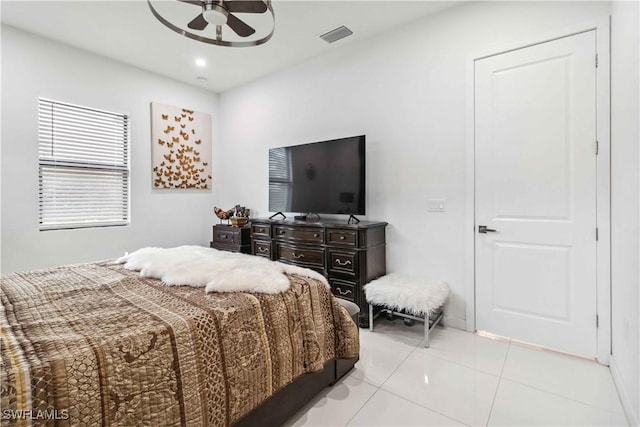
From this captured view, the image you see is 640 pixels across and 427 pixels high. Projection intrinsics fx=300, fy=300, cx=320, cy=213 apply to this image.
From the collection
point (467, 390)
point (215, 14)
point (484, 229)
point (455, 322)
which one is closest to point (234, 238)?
point (215, 14)

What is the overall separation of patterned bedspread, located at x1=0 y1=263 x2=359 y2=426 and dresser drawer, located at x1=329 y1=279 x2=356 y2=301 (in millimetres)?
1067

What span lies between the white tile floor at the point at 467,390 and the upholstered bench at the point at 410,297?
0.85 feet

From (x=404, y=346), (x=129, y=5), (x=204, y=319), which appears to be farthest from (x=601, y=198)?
(x=129, y=5)

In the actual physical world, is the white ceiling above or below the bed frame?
above

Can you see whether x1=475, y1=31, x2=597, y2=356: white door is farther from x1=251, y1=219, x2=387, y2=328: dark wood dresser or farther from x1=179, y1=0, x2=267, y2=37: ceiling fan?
x1=179, y1=0, x2=267, y2=37: ceiling fan

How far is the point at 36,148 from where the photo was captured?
10.7 ft

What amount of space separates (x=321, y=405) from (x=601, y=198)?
241 centimetres

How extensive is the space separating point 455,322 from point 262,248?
7.41 feet

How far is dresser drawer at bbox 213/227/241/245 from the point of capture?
4.03 m

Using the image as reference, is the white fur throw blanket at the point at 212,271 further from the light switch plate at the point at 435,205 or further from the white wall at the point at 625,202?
the white wall at the point at 625,202

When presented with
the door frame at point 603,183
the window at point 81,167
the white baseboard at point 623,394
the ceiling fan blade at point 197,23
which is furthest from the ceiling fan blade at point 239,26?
the white baseboard at point 623,394

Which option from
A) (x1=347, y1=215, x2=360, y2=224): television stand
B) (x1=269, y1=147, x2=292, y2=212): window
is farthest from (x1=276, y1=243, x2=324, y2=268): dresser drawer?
(x1=269, y1=147, x2=292, y2=212): window

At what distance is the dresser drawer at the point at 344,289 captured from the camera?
2.91 meters

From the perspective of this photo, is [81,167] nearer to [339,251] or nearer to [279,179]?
[279,179]
